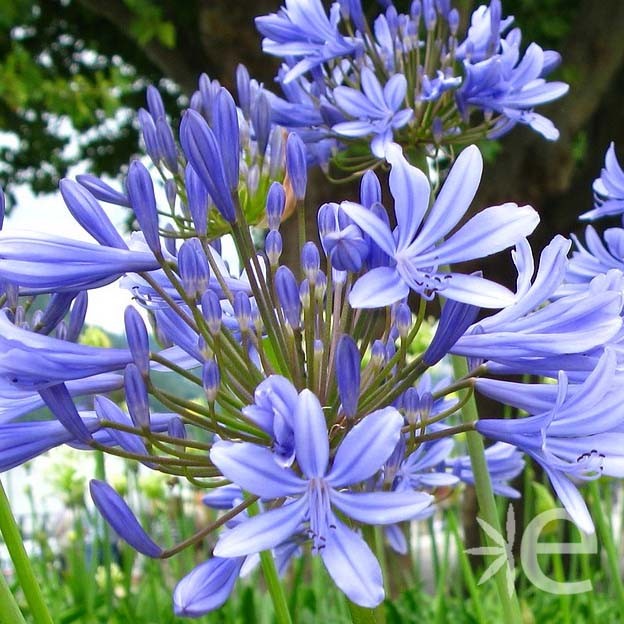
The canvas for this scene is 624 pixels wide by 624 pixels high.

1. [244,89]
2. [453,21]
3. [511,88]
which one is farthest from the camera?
[453,21]

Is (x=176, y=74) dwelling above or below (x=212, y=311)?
above

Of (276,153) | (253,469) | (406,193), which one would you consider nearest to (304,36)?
(276,153)

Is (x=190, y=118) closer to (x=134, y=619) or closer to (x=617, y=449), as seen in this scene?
(x=617, y=449)

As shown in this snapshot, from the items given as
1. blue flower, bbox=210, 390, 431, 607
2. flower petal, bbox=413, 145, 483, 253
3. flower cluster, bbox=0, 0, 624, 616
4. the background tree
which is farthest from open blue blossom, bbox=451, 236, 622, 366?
the background tree

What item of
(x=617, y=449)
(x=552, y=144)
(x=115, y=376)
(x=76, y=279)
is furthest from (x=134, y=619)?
(x=552, y=144)

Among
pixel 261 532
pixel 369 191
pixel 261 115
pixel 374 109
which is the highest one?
pixel 374 109

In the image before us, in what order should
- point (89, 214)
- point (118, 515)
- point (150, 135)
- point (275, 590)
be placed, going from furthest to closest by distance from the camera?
point (150, 135), point (275, 590), point (89, 214), point (118, 515)

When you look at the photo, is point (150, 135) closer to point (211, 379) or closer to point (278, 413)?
point (211, 379)
